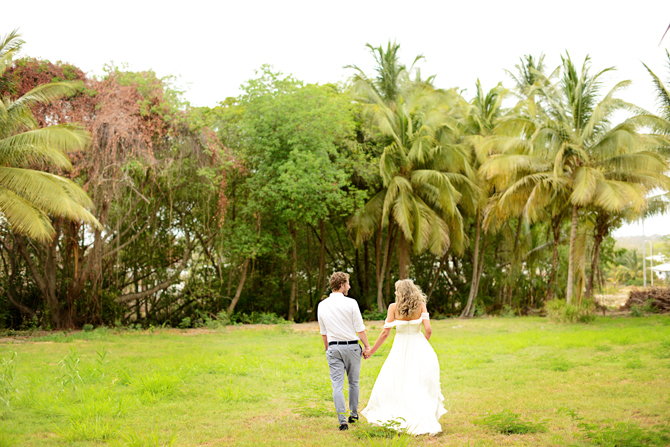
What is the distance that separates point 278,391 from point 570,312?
44.3ft

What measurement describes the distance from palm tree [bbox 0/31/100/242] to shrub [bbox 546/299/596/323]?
15.0m

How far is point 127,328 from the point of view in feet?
59.1

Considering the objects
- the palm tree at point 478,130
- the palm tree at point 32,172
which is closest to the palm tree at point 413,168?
the palm tree at point 478,130

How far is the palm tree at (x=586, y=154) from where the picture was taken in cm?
1786

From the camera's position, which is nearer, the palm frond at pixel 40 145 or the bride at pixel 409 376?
the bride at pixel 409 376

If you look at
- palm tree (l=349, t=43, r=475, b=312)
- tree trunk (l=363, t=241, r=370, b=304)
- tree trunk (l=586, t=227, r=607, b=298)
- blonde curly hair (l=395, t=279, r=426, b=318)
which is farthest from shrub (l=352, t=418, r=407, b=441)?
tree trunk (l=363, t=241, r=370, b=304)

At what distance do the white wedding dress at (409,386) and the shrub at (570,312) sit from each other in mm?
14162

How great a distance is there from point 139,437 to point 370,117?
774 inches

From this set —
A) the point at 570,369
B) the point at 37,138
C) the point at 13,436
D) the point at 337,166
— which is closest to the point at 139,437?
the point at 13,436

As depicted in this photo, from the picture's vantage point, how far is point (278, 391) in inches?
316

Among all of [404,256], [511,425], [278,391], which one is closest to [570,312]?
[404,256]

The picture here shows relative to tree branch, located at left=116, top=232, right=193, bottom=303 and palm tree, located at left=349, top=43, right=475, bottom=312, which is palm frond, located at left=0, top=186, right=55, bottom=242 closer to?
tree branch, located at left=116, top=232, right=193, bottom=303

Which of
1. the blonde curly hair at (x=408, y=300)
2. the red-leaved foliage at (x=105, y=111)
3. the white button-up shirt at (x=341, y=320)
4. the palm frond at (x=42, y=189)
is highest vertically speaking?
the red-leaved foliage at (x=105, y=111)

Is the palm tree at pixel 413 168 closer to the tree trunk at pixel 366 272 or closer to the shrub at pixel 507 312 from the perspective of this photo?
the tree trunk at pixel 366 272
